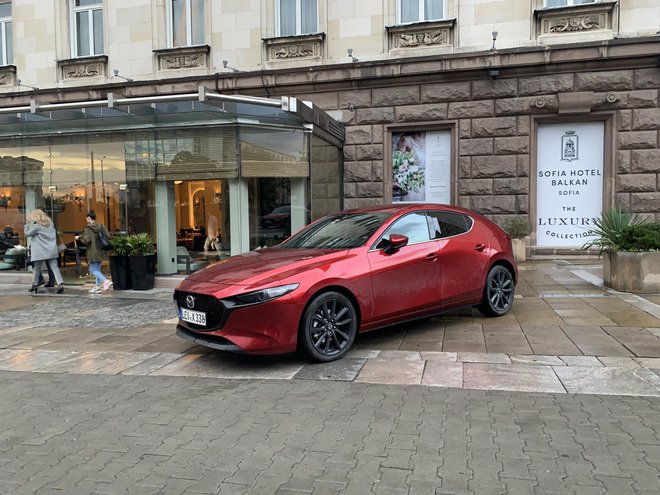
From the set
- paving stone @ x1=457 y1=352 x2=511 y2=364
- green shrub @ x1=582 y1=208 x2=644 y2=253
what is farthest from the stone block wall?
paving stone @ x1=457 y1=352 x2=511 y2=364

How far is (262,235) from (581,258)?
24.0 feet

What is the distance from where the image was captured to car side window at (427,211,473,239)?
6.57 meters

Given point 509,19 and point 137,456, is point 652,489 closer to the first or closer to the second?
point 137,456

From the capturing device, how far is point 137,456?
11.3ft

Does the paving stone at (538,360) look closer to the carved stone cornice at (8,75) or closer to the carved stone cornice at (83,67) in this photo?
the carved stone cornice at (83,67)

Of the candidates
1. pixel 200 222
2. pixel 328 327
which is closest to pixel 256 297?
pixel 328 327

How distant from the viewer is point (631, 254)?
8.29 m

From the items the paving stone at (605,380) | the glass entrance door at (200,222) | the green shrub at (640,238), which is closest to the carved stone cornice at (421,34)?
the glass entrance door at (200,222)

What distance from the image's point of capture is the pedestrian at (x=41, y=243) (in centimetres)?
1073

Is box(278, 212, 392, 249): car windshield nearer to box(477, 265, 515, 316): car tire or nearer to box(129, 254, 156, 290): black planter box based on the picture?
box(477, 265, 515, 316): car tire

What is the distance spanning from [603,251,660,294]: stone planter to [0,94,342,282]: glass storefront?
236 inches

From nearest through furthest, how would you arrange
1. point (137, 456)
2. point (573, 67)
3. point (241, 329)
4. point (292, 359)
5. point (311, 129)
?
point (137, 456) < point (241, 329) < point (292, 359) < point (311, 129) < point (573, 67)

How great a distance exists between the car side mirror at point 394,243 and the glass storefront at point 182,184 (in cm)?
580

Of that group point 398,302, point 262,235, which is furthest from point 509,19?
point 398,302
